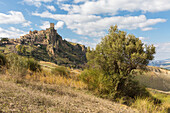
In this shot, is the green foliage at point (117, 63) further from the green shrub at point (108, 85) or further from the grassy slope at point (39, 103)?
the grassy slope at point (39, 103)

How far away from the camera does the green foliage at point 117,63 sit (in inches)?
322

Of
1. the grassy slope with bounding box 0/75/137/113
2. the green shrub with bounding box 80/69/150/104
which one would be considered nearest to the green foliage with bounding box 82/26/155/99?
the green shrub with bounding box 80/69/150/104

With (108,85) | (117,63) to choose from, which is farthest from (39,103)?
(117,63)

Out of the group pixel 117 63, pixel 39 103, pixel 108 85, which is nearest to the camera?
pixel 39 103

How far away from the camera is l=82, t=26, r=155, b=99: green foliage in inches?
322

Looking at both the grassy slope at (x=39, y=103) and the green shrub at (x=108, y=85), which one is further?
the green shrub at (x=108, y=85)

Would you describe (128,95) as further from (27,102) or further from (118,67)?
(27,102)

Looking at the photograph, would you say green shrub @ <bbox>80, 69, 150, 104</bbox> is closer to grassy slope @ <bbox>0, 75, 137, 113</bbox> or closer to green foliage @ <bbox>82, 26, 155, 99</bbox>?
green foliage @ <bbox>82, 26, 155, 99</bbox>

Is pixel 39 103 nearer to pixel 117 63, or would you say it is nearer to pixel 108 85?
pixel 108 85

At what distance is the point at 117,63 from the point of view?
8641mm

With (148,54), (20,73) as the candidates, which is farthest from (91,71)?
(20,73)

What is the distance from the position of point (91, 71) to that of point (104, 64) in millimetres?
1280

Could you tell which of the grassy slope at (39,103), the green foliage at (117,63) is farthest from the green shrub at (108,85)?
the grassy slope at (39,103)

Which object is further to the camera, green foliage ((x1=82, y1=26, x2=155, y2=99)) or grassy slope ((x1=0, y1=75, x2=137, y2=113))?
green foliage ((x1=82, y1=26, x2=155, y2=99))
